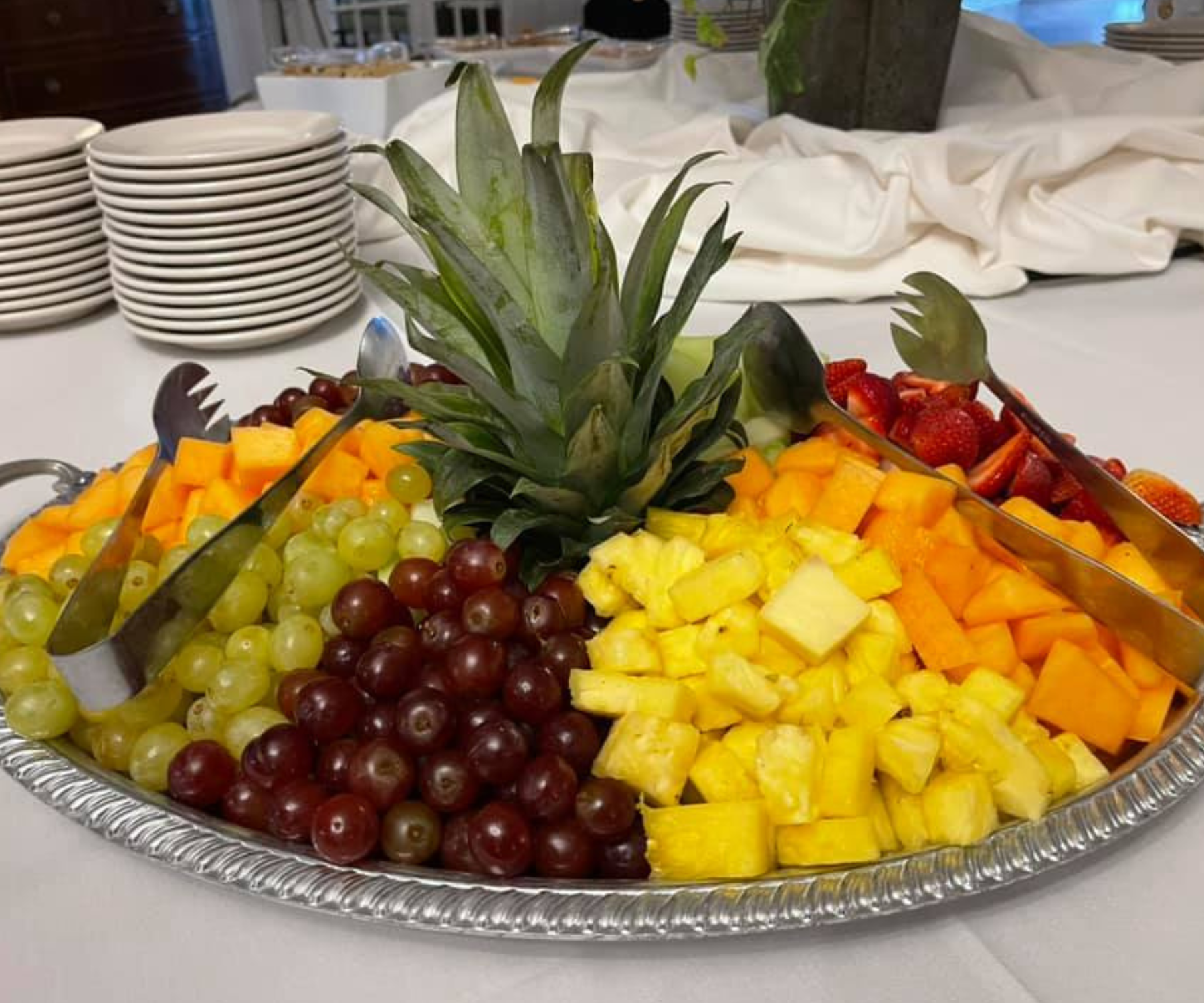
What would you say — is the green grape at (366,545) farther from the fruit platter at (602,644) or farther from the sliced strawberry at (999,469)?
the sliced strawberry at (999,469)

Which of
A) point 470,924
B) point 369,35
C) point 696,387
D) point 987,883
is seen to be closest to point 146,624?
point 470,924

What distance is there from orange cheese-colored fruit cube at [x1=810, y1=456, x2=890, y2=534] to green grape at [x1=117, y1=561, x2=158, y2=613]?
41 cm

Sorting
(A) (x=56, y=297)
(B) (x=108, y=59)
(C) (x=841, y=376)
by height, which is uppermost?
(C) (x=841, y=376)

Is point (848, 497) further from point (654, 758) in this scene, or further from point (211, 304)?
point (211, 304)

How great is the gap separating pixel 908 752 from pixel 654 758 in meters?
0.13

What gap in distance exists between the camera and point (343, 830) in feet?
1.74

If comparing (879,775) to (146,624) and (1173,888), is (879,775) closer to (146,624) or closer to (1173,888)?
(1173,888)

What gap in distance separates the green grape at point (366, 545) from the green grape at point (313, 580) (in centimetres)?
1

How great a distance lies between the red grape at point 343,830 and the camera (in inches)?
20.9

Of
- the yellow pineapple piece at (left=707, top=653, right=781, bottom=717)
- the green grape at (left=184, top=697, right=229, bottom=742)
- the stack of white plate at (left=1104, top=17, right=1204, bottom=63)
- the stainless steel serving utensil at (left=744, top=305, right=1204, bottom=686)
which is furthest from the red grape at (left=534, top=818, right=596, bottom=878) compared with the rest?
the stack of white plate at (left=1104, top=17, right=1204, bottom=63)

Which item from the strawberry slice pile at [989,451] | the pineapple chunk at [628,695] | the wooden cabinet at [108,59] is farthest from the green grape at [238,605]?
the wooden cabinet at [108,59]

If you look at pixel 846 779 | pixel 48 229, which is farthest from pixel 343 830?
pixel 48 229

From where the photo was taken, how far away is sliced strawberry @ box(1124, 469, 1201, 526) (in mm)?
783

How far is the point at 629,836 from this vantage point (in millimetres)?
553
